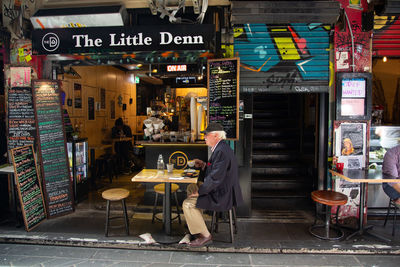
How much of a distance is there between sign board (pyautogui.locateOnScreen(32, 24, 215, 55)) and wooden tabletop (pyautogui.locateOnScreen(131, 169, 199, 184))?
89.1 inches

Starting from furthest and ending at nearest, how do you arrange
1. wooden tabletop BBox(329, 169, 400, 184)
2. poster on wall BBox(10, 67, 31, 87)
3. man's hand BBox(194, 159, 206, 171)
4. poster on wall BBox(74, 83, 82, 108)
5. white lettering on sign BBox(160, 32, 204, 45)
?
poster on wall BBox(74, 83, 82, 108) → poster on wall BBox(10, 67, 31, 87) → white lettering on sign BBox(160, 32, 204, 45) → man's hand BBox(194, 159, 206, 171) → wooden tabletop BBox(329, 169, 400, 184)

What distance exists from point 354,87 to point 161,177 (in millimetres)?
3921

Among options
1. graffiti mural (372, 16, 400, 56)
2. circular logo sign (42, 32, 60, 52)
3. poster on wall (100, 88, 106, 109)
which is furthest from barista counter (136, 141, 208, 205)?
graffiti mural (372, 16, 400, 56)

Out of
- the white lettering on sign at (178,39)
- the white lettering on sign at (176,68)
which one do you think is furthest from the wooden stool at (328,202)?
the white lettering on sign at (176,68)

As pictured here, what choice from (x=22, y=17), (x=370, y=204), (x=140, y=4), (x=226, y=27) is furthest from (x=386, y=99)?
(x=22, y=17)

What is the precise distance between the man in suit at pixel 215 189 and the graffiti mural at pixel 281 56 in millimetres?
1676

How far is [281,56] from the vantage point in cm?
543

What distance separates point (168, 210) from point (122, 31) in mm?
3349

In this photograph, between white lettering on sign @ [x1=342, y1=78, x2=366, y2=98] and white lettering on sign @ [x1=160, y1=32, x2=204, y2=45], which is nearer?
white lettering on sign @ [x1=160, y1=32, x2=204, y2=45]

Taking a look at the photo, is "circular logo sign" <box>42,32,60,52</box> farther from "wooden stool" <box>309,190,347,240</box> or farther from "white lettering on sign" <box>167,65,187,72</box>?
"wooden stool" <box>309,190,347,240</box>

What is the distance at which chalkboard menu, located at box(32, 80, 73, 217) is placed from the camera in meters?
5.40

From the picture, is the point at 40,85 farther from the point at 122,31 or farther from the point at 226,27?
the point at 226,27

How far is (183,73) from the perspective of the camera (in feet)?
21.5

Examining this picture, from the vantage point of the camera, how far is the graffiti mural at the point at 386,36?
5336mm
